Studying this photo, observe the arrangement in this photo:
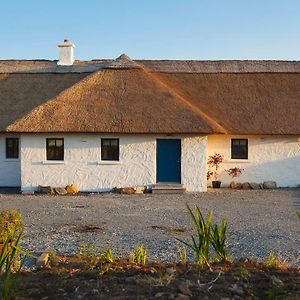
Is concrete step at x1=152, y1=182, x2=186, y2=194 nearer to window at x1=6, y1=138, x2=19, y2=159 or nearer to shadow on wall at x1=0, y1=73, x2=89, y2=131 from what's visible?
window at x1=6, y1=138, x2=19, y2=159

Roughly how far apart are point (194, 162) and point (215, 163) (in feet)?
5.98

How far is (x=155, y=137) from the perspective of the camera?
19.2 meters

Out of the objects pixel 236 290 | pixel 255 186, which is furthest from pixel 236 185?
pixel 236 290

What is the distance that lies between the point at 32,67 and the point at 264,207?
14723mm

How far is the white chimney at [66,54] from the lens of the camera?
24.8m

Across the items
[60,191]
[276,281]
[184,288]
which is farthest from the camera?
[60,191]

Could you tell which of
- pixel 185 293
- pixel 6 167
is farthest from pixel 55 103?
pixel 185 293

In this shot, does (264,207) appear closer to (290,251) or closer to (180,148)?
(180,148)

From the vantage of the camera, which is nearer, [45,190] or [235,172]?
[45,190]

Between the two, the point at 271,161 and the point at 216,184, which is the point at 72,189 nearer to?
the point at 216,184

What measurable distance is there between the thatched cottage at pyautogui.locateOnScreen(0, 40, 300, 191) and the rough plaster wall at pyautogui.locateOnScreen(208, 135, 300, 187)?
45 mm

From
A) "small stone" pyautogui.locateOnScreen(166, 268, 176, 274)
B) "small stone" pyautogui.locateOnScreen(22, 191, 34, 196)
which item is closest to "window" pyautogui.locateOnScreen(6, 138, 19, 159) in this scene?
"small stone" pyautogui.locateOnScreen(22, 191, 34, 196)

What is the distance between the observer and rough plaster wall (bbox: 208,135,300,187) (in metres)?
20.6

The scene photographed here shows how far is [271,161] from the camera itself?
20703mm
